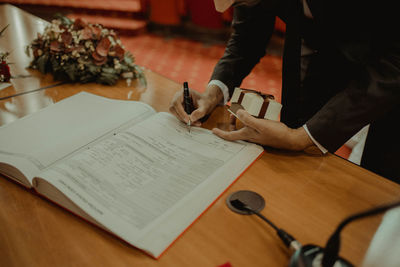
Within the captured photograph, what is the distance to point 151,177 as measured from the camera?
0.77 meters

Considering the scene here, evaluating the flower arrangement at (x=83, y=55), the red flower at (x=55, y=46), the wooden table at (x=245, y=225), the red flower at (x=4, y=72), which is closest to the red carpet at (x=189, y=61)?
the flower arrangement at (x=83, y=55)

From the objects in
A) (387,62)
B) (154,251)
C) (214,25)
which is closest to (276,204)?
(154,251)

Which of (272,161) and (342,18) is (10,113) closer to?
(272,161)

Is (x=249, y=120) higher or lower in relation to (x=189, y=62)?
higher

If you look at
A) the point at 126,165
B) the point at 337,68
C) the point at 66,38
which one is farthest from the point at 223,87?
the point at 66,38

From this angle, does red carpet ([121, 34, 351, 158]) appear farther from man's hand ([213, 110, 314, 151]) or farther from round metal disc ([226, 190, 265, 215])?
round metal disc ([226, 190, 265, 215])

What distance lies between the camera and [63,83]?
1.37 metres

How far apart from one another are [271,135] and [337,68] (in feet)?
1.68

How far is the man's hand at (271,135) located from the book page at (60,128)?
1.20 feet

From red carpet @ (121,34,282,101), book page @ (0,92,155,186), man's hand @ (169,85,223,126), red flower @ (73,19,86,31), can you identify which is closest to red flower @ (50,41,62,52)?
red flower @ (73,19,86,31)

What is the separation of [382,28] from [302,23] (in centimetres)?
29

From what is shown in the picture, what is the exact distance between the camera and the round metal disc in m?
0.71

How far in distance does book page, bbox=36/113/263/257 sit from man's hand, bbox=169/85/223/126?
2.3 inches

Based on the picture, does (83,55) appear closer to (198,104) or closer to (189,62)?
(198,104)
